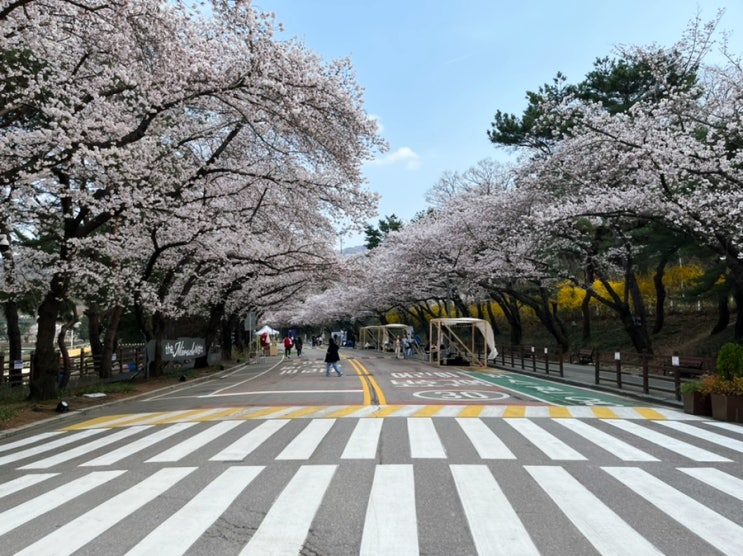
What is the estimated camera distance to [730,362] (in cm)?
1112

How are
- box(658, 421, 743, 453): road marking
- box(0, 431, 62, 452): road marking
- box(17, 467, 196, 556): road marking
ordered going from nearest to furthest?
box(17, 467, 196, 556): road marking < box(658, 421, 743, 453): road marking < box(0, 431, 62, 452): road marking

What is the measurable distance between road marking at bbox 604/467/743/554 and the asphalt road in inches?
0.8

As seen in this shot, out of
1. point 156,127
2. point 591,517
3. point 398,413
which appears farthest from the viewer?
point 156,127

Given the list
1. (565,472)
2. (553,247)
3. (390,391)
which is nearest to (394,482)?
(565,472)

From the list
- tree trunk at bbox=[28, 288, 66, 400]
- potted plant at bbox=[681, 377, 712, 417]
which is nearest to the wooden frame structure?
tree trunk at bbox=[28, 288, 66, 400]

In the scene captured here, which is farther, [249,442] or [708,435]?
[708,435]

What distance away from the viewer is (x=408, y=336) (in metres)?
43.8

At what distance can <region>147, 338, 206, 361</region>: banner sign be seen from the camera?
79.4ft

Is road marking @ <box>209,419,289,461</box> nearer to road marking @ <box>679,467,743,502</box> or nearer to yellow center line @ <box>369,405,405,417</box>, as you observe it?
yellow center line @ <box>369,405,405,417</box>

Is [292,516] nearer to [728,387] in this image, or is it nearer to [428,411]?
[428,411]

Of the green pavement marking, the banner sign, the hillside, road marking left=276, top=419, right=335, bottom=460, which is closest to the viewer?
road marking left=276, top=419, right=335, bottom=460

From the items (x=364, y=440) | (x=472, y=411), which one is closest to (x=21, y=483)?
(x=364, y=440)

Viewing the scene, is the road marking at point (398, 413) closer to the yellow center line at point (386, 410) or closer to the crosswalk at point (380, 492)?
the yellow center line at point (386, 410)

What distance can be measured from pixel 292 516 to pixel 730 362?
32.7 ft
